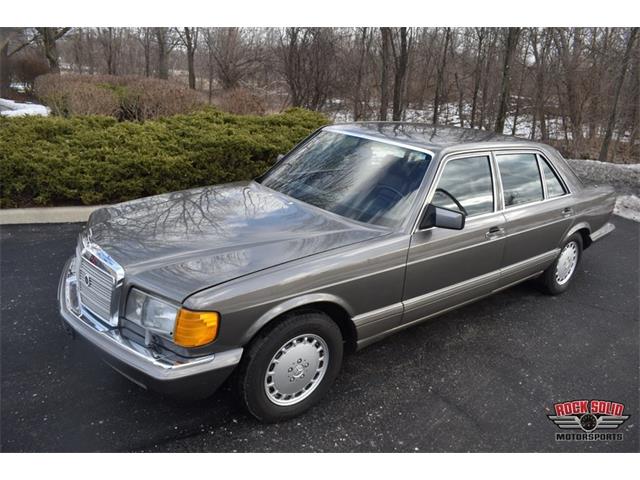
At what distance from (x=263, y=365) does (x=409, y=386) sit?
46.7 inches

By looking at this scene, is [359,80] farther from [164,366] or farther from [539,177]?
[164,366]

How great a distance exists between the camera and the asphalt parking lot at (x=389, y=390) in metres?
2.80

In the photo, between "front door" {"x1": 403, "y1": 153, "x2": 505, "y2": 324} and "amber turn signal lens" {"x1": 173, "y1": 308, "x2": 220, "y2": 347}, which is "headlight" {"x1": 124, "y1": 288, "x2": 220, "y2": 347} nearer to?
"amber turn signal lens" {"x1": 173, "y1": 308, "x2": 220, "y2": 347}

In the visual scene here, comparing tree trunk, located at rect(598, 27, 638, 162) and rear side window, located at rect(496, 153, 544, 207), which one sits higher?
tree trunk, located at rect(598, 27, 638, 162)

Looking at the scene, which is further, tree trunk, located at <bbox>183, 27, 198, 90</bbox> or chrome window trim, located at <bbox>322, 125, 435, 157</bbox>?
tree trunk, located at <bbox>183, 27, 198, 90</bbox>

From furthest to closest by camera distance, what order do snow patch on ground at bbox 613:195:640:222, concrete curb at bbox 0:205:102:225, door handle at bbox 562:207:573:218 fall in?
1. snow patch on ground at bbox 613:195:640:222
2. concrete curb at bbox 0:205:102:225
3. door handle at bbox 562:207:573:218

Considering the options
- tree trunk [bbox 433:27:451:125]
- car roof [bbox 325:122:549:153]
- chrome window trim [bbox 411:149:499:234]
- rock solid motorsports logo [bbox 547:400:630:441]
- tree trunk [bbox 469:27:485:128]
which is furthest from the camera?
tree trunk [bbox 433:27:451:125]

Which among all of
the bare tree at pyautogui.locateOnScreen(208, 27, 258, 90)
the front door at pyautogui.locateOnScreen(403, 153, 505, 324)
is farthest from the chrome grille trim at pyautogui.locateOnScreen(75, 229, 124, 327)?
the bare tree at pyautogui.locateOnScreen(208, 27, 258, 90)

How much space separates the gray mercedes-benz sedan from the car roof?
23 mm

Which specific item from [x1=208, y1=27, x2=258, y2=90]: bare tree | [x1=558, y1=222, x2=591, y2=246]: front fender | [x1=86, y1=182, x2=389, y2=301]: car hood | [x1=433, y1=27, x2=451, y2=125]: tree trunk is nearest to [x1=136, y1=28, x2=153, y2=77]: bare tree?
[x1=208, y1=27, x2=258, y2=90]: bare tree

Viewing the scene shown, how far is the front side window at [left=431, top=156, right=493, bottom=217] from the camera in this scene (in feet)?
11.7

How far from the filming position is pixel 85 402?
298 centimetres

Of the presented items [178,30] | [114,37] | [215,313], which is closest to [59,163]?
[215,313]

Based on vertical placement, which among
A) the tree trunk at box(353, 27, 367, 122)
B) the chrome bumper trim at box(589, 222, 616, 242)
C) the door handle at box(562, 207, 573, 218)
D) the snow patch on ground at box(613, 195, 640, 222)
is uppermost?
the tree trunk at box(353, 27, 367, 122)
